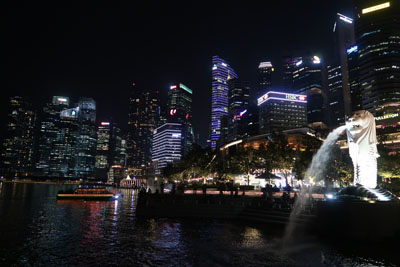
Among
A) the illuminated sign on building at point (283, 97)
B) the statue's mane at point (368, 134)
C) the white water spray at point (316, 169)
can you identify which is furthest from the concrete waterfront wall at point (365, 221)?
the illuminated sign on building at point (283, 97)

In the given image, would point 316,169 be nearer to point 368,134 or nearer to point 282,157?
point 282,157

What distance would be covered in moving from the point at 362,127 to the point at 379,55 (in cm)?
16254

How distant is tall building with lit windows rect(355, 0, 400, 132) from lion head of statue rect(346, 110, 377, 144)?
459ft

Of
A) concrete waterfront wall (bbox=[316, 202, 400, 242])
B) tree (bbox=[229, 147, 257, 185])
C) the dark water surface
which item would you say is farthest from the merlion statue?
tree (bbox=[229, 147, 257, 185])

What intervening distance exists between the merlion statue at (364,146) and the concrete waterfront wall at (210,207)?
7.47 meters

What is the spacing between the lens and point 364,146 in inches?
837

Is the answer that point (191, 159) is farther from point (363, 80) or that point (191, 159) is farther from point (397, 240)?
point (363, 80)

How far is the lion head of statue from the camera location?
69.4 feet

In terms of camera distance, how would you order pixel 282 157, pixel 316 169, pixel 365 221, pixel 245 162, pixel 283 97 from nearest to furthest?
Answer: pixel 365 221 < pixel 316 169 < pixel 282 157 < pixel 245 162 < pixel 283 97

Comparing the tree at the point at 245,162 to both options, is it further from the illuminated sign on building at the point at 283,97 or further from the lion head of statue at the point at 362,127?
the illuminated sign on building at the point at 283,97

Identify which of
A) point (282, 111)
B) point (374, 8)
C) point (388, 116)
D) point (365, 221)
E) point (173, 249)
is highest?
point (374, 8)

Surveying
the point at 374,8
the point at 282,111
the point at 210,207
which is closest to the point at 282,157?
the point at 210,207

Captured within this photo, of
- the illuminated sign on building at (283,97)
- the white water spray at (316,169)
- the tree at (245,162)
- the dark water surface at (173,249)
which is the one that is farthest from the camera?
the illuminated sign on building at (283,97)

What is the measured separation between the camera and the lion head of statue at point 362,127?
21.2m
